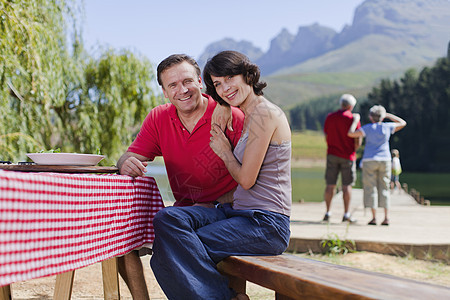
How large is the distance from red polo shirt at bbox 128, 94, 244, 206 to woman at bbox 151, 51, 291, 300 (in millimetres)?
184

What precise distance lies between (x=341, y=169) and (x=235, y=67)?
485 cm

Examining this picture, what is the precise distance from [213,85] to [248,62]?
210mm

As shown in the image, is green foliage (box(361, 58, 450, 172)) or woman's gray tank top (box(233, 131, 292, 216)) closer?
woman's gray tank top (box(233, 131, 292, 216))

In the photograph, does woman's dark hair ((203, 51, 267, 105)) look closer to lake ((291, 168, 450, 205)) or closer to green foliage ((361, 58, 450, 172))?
lake ((291, 168, 450, 205))

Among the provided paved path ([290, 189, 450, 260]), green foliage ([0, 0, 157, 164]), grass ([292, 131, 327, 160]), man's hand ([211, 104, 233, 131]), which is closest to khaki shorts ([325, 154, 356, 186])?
paved path ([290, 189, 450, 260])

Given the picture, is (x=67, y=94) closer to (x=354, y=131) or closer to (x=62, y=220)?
(x=354, y=131)

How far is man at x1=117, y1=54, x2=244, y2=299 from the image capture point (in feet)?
7.98

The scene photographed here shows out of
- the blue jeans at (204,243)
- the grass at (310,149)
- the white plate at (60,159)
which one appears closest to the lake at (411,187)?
the blue jeans at (204,243)

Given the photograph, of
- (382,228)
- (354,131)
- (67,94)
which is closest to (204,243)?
(382,228)

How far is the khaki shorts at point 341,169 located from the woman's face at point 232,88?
15.4 feet

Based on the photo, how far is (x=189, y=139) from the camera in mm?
2439

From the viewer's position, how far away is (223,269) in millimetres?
2070


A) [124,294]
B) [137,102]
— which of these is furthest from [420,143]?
[124,294]

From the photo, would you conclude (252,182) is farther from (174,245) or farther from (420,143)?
(420,143)
